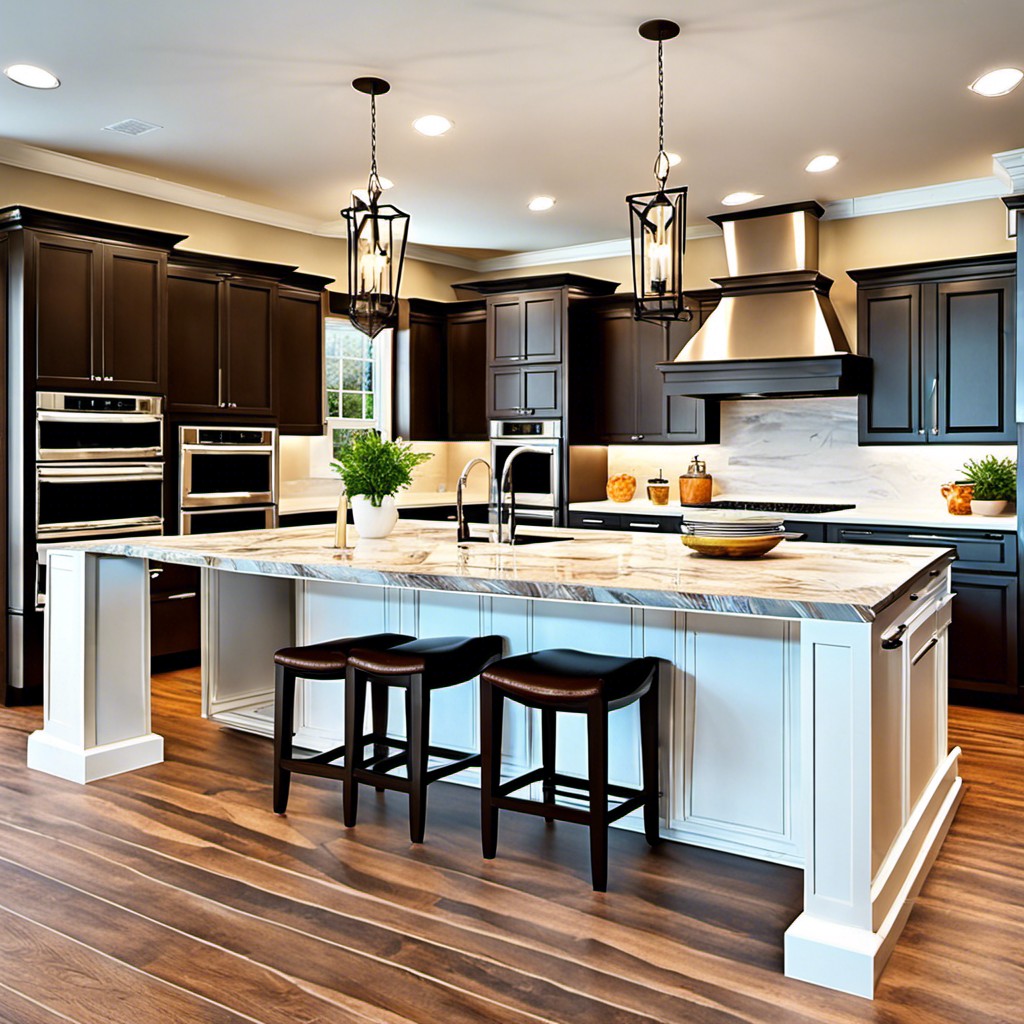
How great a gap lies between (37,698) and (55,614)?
1.49m

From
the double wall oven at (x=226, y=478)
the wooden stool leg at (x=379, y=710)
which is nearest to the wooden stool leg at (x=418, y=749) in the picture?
the wooden stool leg at (x=379, y=710)

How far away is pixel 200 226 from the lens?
608cm

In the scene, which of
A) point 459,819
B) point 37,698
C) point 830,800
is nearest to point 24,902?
point 459,819

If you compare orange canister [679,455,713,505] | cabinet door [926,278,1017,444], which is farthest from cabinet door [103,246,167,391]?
cabinet door [926,278,1017,444]

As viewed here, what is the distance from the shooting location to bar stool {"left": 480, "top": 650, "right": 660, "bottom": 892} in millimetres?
2676

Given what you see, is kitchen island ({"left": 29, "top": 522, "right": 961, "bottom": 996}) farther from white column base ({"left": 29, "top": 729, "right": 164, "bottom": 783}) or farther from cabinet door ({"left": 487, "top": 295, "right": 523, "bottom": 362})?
cabinet door ({"left": 487, "top": 295, "right": 523, "bottom": 362})

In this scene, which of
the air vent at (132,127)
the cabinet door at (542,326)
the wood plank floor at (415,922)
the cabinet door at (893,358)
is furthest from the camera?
the cabinet door at (542,326)

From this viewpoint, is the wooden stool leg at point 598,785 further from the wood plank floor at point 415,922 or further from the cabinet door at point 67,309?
the cabinet door at point 67,309

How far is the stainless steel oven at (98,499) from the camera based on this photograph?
4.89 m

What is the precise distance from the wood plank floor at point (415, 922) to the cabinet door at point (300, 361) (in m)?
3.34

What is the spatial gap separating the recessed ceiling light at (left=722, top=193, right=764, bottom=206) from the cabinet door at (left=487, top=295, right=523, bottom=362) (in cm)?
158

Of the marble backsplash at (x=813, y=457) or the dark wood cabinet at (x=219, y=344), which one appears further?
the marble backsplash at (x=813, y=457)

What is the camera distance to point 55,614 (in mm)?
3744

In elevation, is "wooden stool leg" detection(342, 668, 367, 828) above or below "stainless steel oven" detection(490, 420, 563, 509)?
below
